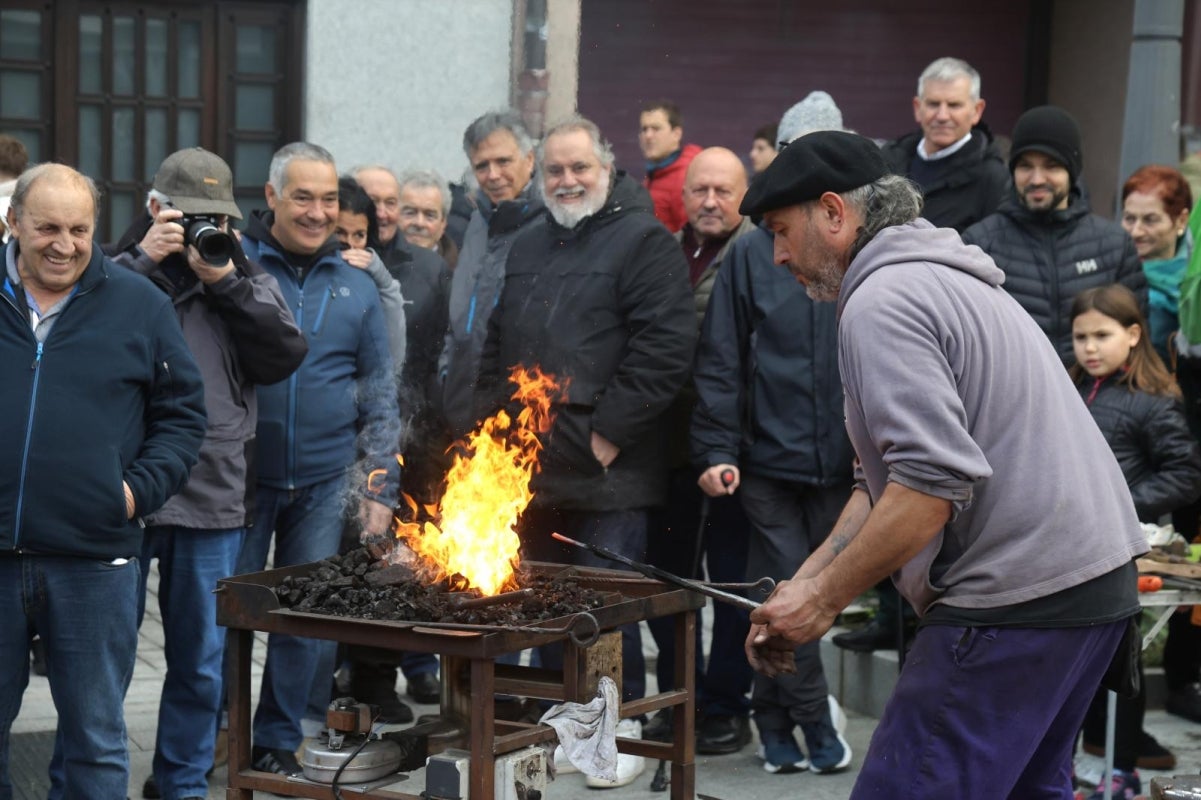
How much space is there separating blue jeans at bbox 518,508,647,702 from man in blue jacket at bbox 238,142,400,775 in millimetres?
557

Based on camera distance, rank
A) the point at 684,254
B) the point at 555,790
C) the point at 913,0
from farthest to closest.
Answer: the point at 913,0 → the point at 684,254 → the point at 555,790

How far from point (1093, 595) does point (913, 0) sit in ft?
31.5

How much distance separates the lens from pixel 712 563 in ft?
22.3

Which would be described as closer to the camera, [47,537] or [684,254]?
[47,537]

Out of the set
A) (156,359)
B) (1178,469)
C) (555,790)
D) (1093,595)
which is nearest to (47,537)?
(156,359)

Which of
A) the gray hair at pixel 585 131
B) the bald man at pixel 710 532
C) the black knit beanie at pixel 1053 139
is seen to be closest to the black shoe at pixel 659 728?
the bald man at pixel 710 532

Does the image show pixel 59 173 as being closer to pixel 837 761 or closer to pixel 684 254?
pixel 684 254

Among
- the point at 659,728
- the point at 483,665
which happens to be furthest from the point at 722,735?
the point at 483,665

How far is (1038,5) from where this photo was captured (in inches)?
507

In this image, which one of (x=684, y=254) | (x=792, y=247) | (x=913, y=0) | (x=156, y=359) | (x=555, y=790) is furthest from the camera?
(x=913, y=0)

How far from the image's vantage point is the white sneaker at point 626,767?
6.12 m

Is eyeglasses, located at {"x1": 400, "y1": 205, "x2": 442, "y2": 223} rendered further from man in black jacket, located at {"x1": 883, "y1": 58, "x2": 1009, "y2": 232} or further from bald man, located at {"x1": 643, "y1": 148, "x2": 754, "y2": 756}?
man in black jacket, located at {"x1": 883, "y1": 58, "x2": 1009, "y2": 232}

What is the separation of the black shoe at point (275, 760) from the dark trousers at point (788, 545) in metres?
1.70

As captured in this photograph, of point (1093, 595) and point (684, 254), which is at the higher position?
point (684, 254)
